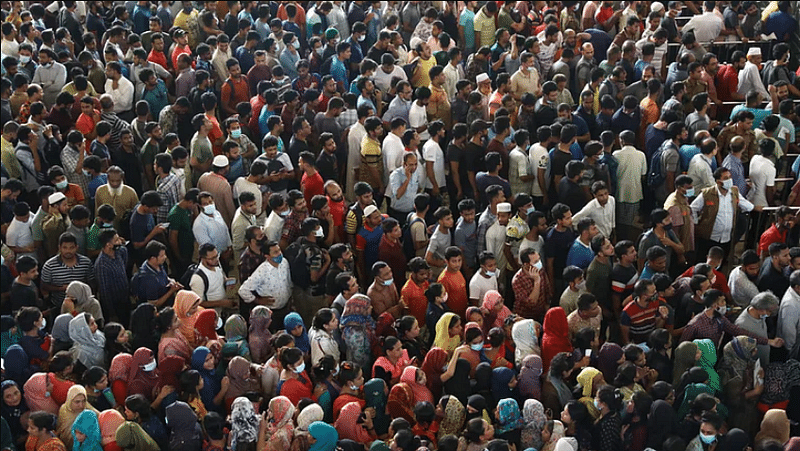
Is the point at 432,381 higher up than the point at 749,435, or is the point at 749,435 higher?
the point at 432,381

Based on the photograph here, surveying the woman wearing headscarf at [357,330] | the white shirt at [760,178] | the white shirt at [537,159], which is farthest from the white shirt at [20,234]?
the white shirt at [760,178]

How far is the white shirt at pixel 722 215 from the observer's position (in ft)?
34.7

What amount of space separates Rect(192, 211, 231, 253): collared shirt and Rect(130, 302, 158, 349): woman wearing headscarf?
142 centimetres

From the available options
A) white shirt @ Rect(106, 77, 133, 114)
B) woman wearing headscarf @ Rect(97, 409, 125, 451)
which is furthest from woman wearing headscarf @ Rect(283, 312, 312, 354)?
white shirt @ Rect(106, 77, 133, 114)

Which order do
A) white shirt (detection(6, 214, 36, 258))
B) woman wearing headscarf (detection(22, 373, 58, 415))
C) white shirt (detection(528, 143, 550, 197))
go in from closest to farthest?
woman wearing headscarf (detection(22, 373, 58, 415)) < white shirt (detection(6, 214, 36, 258)) < white shirt (detection(528, 143, 550, 197))

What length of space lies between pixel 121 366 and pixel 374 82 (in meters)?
6.35

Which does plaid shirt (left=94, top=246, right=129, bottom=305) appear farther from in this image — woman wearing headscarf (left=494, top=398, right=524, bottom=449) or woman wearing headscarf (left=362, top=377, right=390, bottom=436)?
woman wearing headscarf (left=494, top=398, right=524, bottom=449)

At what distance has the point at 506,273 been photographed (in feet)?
33.6

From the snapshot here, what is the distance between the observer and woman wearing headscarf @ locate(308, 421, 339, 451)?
7793 mm

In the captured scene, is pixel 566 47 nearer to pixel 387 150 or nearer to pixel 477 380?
pixel 387 150

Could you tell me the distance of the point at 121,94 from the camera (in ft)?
44.2

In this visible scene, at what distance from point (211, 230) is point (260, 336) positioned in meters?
1.68

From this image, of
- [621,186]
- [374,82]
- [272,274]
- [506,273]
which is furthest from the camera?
[374,82]

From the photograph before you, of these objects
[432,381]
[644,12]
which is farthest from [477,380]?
[644,12]
